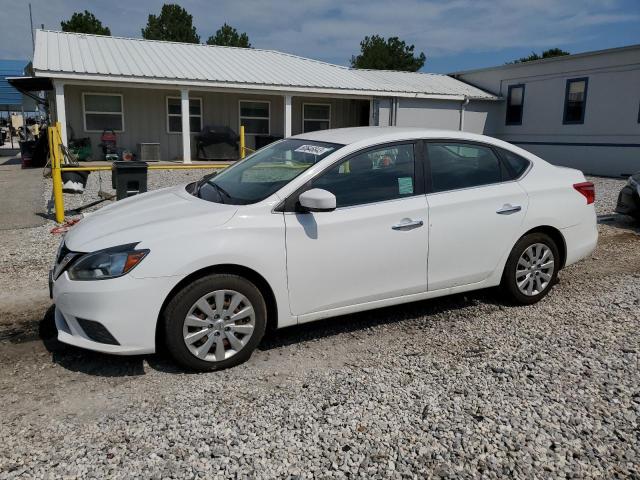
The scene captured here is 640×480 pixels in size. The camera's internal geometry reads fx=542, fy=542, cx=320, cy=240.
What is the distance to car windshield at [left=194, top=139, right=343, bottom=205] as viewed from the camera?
401 cm

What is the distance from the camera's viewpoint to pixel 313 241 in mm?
3836

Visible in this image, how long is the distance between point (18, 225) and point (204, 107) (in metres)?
13.0

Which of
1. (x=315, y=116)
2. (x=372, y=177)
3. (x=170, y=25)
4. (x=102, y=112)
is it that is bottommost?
(x=372, y=177)

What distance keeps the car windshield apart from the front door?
0.76 feet

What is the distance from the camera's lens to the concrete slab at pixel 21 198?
870cm

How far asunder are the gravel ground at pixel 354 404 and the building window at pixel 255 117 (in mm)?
17301

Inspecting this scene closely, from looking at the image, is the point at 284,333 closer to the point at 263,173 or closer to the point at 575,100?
the point at 263,173

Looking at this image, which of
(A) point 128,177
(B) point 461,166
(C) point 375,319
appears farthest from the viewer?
(A) point 128,177

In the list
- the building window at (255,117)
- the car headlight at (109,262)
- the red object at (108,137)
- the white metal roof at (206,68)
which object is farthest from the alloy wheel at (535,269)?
the building window at (255,117)

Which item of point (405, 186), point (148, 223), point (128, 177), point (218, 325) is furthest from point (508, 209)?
point (128, 177)

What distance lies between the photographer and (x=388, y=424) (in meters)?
3.09

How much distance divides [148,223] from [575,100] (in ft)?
66.3

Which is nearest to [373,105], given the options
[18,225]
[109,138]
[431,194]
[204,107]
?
[204,107]

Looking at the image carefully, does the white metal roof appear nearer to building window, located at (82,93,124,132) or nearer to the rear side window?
building window, located at (82,93,124,132)
